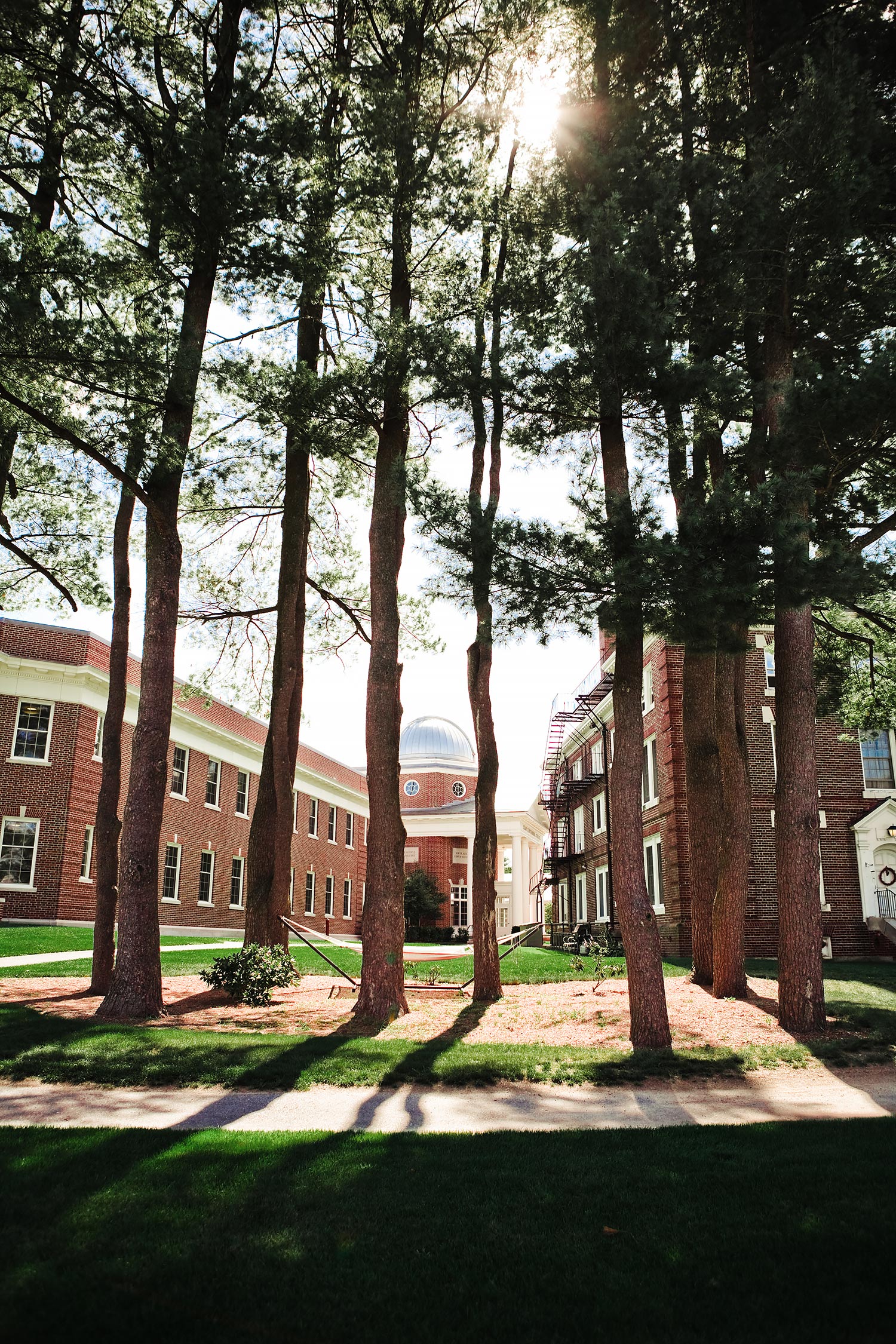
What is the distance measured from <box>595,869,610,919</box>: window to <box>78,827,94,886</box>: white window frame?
15454 millimetres

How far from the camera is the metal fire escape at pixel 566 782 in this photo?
3183 centimetres

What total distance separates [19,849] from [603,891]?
61.2ft

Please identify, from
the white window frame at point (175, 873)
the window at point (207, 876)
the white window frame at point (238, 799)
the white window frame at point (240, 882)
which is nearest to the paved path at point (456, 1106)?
the white window frame at point (175, 873)

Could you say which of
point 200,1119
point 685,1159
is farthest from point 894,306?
point 200,1119

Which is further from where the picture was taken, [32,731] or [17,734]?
[32,731]

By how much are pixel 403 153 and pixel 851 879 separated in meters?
19.8

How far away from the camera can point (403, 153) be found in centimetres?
1134

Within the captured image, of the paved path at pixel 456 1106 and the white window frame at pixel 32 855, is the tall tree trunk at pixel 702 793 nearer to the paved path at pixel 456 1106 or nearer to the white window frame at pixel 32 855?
the paved path at pixel 456 1106

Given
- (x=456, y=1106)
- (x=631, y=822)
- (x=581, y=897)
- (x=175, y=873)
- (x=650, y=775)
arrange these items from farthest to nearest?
1. (x=581, y=897)
2. (x=175, y=873)
3. (x=650, y=775)
4. (x=631, y=822)
5. (x=456, y=1106)

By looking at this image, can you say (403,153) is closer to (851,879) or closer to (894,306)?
(894,306)

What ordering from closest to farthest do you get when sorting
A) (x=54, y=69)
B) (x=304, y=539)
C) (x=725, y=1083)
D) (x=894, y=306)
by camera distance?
(x=725, y=1083) < (x=894, y=306) < (x=54, y=69) < (x=304, y=539)

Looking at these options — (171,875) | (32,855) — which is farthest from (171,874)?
(32,855)

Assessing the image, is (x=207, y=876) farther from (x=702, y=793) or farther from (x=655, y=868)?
(x=702, y=793)

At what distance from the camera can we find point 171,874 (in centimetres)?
2895
